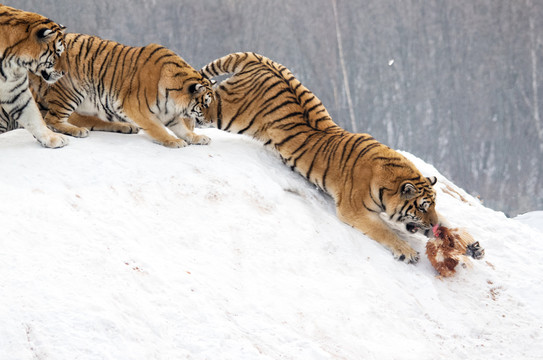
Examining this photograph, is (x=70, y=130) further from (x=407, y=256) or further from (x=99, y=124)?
(x=407, y=256)

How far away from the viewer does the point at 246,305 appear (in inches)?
102

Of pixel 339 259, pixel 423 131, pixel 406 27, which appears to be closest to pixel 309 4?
pixel 406 27

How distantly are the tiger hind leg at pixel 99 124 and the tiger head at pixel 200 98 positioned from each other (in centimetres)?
42

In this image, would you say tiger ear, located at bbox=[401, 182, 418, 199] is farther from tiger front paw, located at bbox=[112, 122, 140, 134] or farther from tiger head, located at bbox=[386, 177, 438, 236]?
tiger front paw, located at bbox=[112, 122, 140, 134]

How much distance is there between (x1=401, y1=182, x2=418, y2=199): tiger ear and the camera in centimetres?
351

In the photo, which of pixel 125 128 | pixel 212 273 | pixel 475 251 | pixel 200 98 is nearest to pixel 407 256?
pixel 475 251

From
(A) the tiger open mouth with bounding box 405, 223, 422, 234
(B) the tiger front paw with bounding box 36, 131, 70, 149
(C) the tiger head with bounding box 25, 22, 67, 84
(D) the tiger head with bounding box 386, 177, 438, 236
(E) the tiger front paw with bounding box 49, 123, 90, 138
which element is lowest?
(A) the tiger open mouth with bounding box 405, 223, 422, 234

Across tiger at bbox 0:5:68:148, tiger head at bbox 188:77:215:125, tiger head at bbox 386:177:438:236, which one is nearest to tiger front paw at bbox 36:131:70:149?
tiger at bbox 0:5:68:148

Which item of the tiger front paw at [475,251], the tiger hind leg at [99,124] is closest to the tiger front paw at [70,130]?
the tiger hind leg at [99,124]

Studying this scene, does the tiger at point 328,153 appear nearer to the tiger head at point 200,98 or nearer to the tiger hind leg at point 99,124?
the tiger head at point 200,98

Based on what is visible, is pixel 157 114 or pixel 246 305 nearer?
pixel 246 305

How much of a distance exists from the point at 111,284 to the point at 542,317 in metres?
2.43

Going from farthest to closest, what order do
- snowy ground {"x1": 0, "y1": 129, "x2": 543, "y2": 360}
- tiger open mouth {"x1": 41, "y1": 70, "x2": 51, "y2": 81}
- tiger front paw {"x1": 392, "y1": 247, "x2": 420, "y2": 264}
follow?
Result: tiger front paw {"x1": 392, "y1": 247, "x2": 420, "y2": 264} < tiger open mouth {"x1": 41, "y1": 70, "x2": 51, "y2": 81} < snowy ground {"x1": 0, "y1": 129, "x2": 543, "y2": 360}

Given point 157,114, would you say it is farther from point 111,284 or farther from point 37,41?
point 111,284
